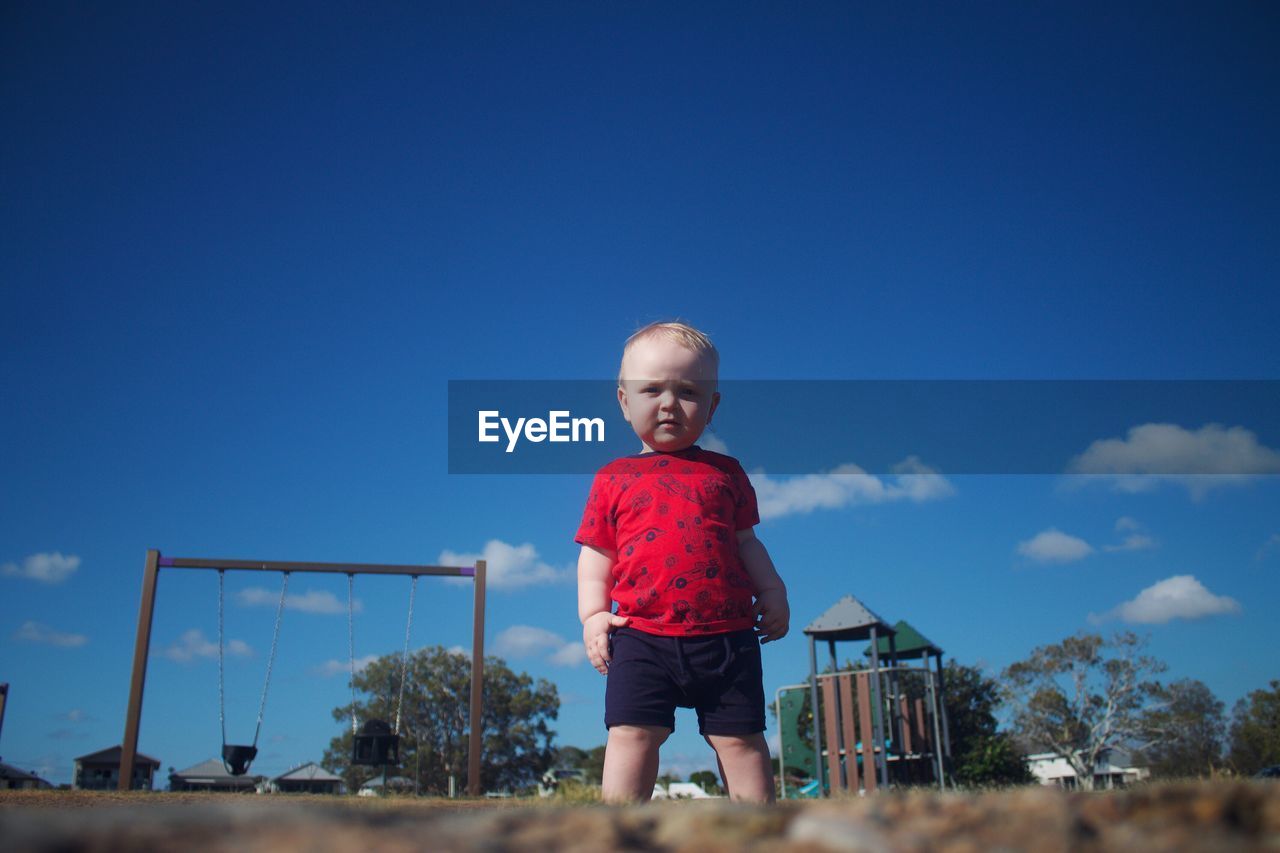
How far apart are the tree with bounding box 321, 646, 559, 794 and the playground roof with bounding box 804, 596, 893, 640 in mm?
14119

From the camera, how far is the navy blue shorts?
2.80 metres

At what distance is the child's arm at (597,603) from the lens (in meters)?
3.00

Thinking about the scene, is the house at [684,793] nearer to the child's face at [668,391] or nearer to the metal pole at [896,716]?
the child's face at [668,391]

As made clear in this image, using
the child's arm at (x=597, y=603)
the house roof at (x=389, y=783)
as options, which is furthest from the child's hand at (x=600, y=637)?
the house roof at (x=389, y=783)

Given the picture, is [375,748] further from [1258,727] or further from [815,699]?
[1258,727]

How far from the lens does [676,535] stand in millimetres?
3025

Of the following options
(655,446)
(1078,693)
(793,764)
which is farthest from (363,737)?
(1078,693)

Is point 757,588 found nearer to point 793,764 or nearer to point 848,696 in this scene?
point 848,696

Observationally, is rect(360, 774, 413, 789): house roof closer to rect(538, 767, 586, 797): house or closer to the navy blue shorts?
rect(538, 767, 586, 797): house

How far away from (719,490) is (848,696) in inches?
450

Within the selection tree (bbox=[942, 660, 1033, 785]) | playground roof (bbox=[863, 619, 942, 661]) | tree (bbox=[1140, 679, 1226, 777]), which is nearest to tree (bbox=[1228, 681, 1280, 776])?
tree (bbox=[1140, 679, 1226, 777])

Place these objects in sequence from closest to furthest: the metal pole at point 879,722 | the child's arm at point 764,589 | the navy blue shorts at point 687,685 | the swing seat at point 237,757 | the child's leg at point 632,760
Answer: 1. the child's leg at point 632,760
2. the navy blue shorts at point 687,685
3. the child's arm at point 764,589
4. the swing seat at point 237,757
5. the metal pole at point 879,722

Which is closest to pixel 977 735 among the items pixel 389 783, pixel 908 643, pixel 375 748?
pixel 908 643

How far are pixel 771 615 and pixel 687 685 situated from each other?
0.45m
